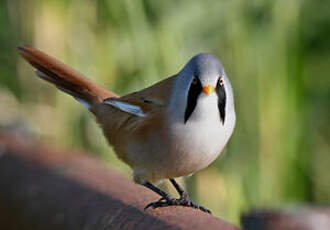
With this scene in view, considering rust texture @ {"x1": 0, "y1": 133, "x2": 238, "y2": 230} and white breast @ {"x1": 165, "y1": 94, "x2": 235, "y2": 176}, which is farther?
white breast @ {"x1": 165, "y1": 94, "x2": 235, "y2": 176}

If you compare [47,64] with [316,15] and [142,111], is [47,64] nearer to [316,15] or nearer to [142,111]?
[142,111]

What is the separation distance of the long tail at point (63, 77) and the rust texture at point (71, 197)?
0.29 m

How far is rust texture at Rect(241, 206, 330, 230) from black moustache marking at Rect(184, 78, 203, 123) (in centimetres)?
88

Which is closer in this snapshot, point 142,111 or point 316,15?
point 142,111

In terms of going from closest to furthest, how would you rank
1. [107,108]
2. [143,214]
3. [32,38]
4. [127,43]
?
[143,214] → [107,108] → [127,43] → [32,38]

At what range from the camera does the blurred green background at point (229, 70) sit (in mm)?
4156

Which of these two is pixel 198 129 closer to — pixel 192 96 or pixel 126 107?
pixel 192 96

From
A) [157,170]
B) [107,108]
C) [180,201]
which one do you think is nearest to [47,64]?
[107,108]

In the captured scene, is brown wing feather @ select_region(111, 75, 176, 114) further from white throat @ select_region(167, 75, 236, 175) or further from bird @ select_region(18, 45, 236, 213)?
white throat @ select_region(167, 75, 236, 175)

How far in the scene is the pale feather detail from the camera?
3.04 meters

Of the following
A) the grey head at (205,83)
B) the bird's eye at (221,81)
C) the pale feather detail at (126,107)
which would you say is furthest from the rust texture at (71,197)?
the bird's eye at (221,81)

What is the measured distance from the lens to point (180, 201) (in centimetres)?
267

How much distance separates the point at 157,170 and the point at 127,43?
1716 mm

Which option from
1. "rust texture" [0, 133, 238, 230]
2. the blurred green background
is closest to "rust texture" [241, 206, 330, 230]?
"rust texture" [0, 133, 238, 230]
